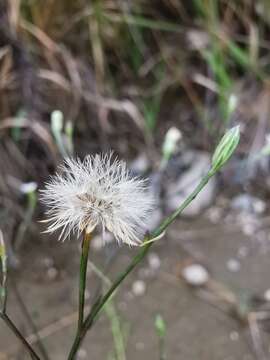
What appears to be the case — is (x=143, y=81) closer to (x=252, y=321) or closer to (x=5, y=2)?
(x=5, y=2)

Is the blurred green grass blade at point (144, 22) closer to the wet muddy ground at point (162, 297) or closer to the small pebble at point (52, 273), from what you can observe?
the wet muddy ground at point (162, 297)

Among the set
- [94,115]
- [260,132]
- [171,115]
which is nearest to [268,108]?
[260,132]

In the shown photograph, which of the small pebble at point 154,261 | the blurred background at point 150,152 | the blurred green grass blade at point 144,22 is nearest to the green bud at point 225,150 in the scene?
the blurred background at point 150,152

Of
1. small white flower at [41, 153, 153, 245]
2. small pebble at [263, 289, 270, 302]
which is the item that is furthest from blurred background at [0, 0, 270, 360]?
small white flower at [41, 153, 153, 245]

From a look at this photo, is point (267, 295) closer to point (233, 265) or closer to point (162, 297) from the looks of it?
point (233, 265)

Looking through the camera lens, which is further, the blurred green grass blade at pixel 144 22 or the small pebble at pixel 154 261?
the blurred green grass blade at pixel 144 22

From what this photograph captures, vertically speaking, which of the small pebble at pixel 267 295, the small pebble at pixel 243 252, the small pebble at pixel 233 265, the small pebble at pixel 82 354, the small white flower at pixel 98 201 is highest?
the small white flower at pixel 98 201

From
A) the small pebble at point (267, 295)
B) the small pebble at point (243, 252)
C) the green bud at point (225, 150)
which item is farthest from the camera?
the small pebble at point (243, 252)

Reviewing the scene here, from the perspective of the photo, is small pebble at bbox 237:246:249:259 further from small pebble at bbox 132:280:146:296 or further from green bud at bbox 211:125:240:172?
green bud at bbox 211:125:240:172
